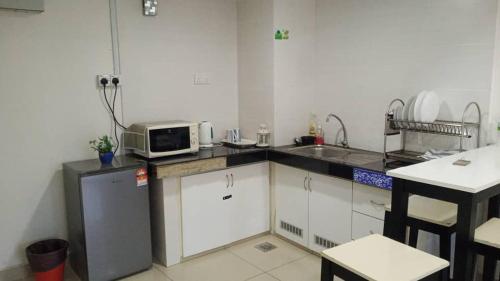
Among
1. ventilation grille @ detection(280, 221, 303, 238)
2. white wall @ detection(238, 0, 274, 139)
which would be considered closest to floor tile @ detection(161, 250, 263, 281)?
ventilation grille @ detection(280, 221, 303, 238)

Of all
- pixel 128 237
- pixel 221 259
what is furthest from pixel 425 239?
pixel 128 237

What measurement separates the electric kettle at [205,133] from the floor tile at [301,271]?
132cm

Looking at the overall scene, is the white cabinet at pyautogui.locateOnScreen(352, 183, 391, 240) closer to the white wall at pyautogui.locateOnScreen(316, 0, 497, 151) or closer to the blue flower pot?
the white wall at pyautogui.locateOnScreen(316, 0, 497, 151)

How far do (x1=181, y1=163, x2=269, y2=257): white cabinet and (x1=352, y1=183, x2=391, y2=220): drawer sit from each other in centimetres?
100

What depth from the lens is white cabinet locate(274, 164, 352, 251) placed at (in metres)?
3.12

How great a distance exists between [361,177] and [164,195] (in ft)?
4.99

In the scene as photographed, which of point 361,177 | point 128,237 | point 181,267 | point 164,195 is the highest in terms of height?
point 361,177

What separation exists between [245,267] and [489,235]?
183cm

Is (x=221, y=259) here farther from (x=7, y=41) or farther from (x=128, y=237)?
(x=7, y=41)

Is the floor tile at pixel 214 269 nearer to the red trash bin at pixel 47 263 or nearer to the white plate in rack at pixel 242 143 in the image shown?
the red trash bin at pixel 47 263

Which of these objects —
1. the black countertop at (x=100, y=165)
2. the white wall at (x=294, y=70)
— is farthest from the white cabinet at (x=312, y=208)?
the black countertop at (x=100, y=165)

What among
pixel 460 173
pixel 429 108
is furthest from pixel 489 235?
pixel 429 108

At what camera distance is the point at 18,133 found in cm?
293

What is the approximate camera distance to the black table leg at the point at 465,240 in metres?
1.85
